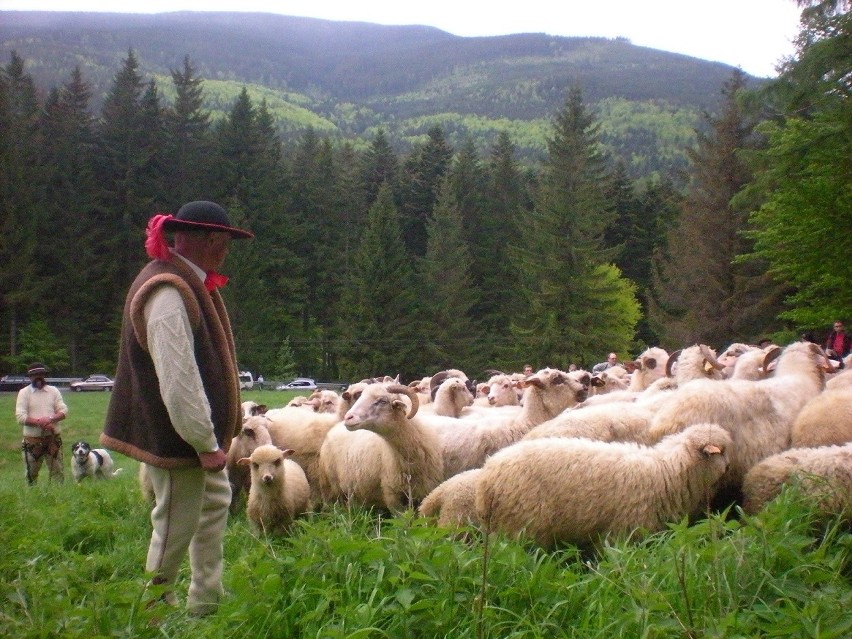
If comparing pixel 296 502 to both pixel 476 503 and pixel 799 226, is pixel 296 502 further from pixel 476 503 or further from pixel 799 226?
pixel 799 226

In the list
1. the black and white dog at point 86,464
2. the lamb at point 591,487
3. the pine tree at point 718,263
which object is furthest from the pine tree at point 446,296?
the lamb at point 591,487

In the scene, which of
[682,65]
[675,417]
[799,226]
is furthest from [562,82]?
[675,417]

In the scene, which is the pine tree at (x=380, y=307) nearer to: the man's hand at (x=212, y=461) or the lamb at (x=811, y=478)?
the lamb at (x=811, y=478)

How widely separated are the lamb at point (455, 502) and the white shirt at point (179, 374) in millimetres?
1952

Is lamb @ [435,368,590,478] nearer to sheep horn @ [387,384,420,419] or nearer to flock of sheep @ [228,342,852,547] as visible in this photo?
flock of sheep @ [228,342,852,547]

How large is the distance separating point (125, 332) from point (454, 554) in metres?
2.19

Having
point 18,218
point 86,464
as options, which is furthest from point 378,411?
point 18,218

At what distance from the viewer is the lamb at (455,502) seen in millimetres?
5596

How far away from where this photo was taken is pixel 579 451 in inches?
205

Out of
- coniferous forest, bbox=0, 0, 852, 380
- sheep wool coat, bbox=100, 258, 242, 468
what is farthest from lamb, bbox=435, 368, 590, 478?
coniferous forest, bbox=0, 0, 852, 380

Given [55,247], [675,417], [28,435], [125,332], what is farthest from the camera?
[55,247]

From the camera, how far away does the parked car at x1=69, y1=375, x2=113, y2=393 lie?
3847cm

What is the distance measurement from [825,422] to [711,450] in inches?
61.1

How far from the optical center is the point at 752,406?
6.43 meters
